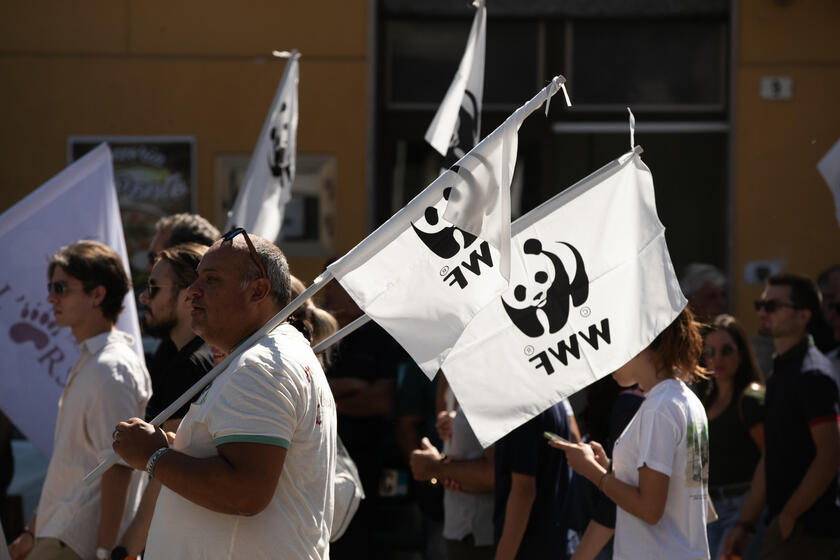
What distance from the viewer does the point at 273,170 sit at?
256 inches

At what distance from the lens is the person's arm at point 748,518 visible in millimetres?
6207

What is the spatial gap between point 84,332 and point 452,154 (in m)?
1.98

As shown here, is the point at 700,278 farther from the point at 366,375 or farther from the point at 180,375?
the point at 180,375

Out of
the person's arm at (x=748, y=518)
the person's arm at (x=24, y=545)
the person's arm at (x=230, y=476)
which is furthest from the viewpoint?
the person's arm at (x=748, y=518)

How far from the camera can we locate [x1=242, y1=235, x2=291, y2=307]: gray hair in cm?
325

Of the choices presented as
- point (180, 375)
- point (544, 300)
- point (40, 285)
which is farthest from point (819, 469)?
point (40, 285)

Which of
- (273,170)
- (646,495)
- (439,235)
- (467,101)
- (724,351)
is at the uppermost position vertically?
(467,101)

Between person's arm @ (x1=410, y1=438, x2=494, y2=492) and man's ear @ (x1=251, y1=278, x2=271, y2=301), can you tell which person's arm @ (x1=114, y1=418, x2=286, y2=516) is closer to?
man's ear @ (x1=251, y1=278, x2=271, y2=301)

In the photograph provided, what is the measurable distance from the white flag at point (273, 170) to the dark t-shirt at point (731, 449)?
256 centimetres

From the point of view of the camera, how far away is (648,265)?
159 inches

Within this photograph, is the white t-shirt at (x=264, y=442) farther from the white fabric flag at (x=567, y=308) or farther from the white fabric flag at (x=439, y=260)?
the white fabric flag at (x=567, y=308)

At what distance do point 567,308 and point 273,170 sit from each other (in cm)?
288

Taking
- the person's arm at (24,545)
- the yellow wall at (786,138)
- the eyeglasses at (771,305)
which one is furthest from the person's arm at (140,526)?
the yellow wall at (786,138)

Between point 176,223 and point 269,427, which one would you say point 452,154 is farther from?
point 269,427
